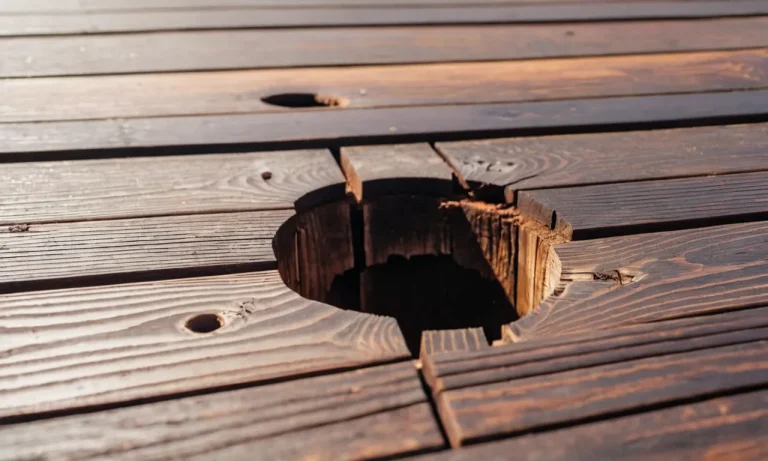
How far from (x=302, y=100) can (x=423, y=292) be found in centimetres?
54

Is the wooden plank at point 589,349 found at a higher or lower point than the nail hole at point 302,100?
lower

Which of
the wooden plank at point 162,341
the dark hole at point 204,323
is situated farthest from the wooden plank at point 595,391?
the dark hole at point 204,323

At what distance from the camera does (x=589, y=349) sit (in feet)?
2.67

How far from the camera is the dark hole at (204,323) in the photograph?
87 cm

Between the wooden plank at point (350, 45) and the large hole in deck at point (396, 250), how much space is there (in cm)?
68

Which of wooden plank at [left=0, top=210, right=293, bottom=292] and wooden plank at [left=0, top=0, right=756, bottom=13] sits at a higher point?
wooden plank at [left=0, top=0, right=756, bottom=13]

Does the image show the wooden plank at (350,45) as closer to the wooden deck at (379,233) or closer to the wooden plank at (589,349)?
the wooden deck at (379,233)

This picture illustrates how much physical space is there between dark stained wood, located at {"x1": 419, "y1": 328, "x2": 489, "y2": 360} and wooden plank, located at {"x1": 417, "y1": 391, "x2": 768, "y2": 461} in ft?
0.48

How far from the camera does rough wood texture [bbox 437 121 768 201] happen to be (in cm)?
126

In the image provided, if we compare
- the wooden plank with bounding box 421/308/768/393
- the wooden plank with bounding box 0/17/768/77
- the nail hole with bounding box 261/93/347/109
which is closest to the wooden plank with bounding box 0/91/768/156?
the nail hole with bounding box 261/93/347/109

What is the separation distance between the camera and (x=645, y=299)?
0.92 meters

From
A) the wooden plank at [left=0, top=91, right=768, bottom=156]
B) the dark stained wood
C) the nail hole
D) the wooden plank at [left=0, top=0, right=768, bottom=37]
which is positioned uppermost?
the wooden plank at [left=0, top=0, right=768, bottom=37]

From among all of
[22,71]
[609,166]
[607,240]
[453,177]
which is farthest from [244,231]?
[22,71]

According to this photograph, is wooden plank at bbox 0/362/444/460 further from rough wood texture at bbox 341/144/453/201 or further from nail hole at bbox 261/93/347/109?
nail hole at bbox 261/93/347/109
